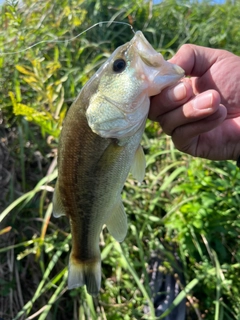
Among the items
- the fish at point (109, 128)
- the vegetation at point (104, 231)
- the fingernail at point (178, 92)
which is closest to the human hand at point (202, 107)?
the fingernail at point (178, 92)

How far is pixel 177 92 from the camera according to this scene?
1.30 metres

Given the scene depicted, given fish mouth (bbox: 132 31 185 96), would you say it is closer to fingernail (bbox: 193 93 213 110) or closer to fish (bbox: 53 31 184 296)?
fish (bbox: 53 31 184 296)

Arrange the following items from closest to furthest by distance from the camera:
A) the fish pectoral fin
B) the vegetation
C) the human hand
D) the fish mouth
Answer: the fish mouth
the human hand
the fish pectoral fin
the vegetation

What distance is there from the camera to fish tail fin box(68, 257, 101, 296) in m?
1.59

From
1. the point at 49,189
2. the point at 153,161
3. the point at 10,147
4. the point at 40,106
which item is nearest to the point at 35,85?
the point at 40,106

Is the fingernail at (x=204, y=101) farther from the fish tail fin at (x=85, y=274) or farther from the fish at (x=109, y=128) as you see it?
the fish tail fin at (x=85, y=274)

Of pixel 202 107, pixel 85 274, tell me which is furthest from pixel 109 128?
pixel 85 274

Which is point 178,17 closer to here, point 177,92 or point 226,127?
point 226,127

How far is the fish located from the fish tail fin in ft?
0.86

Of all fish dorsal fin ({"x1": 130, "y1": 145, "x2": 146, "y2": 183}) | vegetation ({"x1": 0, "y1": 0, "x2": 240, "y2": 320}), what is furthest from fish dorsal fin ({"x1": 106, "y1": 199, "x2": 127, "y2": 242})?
vegetation ({"x1": 0, "y1": 0, "x2": 240, "y2": 320})

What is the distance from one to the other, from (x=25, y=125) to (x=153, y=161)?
0.87 meters

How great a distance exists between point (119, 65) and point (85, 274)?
82 cm

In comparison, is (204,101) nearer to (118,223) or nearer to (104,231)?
(118,223)

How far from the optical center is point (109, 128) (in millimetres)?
1272
